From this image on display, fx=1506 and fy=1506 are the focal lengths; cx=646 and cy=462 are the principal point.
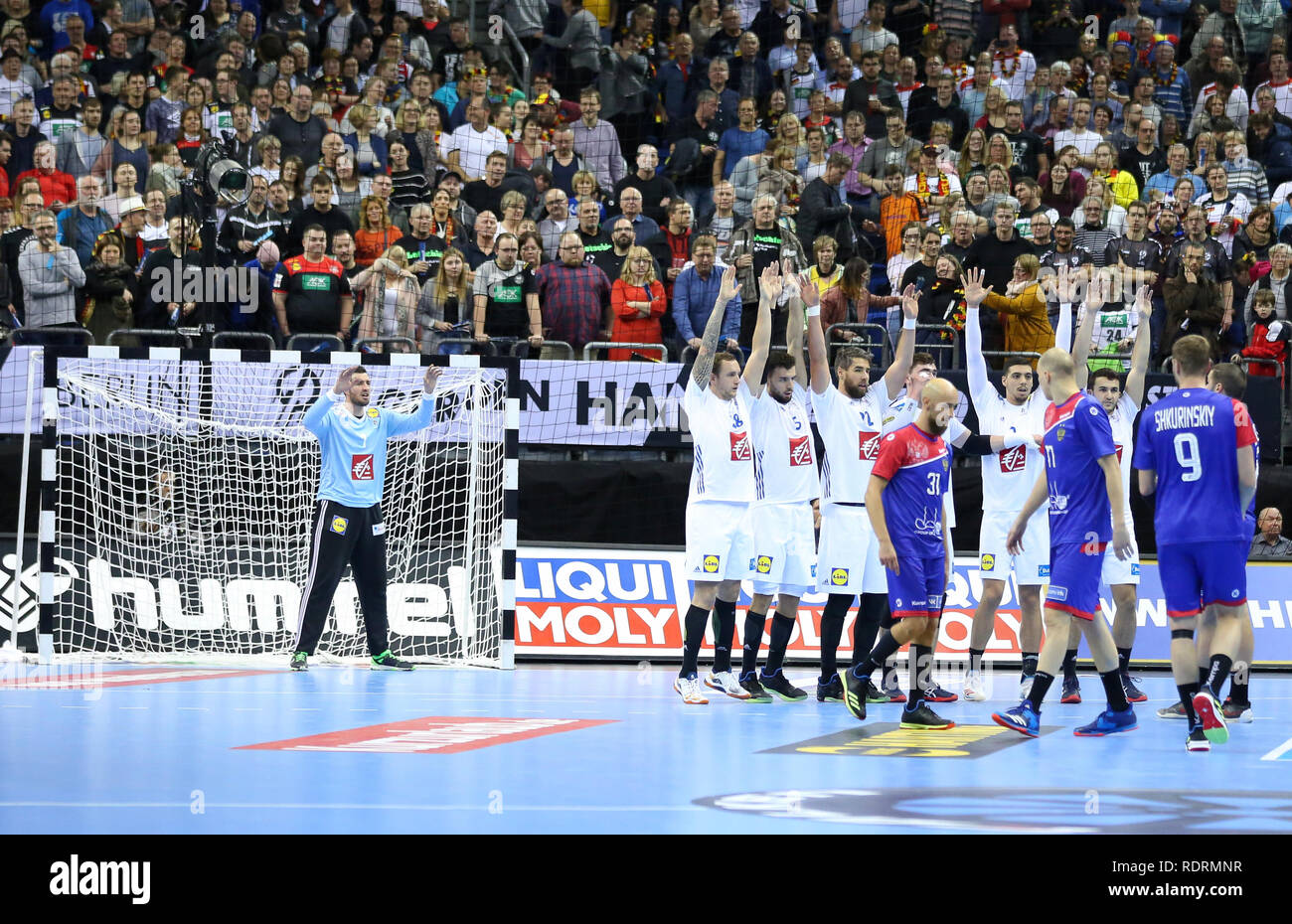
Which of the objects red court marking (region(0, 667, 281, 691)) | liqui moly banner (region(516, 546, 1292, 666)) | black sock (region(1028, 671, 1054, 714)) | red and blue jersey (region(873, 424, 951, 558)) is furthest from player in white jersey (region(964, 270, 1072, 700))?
red court marking (region(0, 667, 281, 691))

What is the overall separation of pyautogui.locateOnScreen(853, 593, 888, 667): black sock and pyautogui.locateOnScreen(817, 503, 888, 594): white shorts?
0.18ft

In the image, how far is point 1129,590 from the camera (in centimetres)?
1039

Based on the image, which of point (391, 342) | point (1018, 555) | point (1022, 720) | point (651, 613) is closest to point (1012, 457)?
point (1018, 555)

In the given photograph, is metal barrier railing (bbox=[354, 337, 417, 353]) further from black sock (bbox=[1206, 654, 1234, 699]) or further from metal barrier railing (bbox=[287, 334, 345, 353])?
black sock (bbox=[1206, 654, 1234, 699])

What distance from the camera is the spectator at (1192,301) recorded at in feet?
50.7

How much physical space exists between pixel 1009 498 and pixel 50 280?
912 cm

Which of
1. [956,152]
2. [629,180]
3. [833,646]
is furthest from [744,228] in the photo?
[833,646]

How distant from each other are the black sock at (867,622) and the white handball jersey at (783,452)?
82 centimetres

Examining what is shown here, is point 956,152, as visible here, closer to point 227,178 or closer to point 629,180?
point 629,180

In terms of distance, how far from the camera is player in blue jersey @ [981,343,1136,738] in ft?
27.2

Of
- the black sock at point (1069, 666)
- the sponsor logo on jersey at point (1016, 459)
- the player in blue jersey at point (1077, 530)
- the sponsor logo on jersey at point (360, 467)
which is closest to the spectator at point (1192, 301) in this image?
the sponsor logo on jersey at point (1016, 459)

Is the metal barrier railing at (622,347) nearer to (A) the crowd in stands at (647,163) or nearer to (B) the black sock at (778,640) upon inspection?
(A) the crowd in stands at (647,163)

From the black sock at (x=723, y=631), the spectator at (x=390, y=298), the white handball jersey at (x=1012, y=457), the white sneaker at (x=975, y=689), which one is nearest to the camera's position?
the black sock at (x=723, y=631)

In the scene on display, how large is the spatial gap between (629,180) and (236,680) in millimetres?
8280
